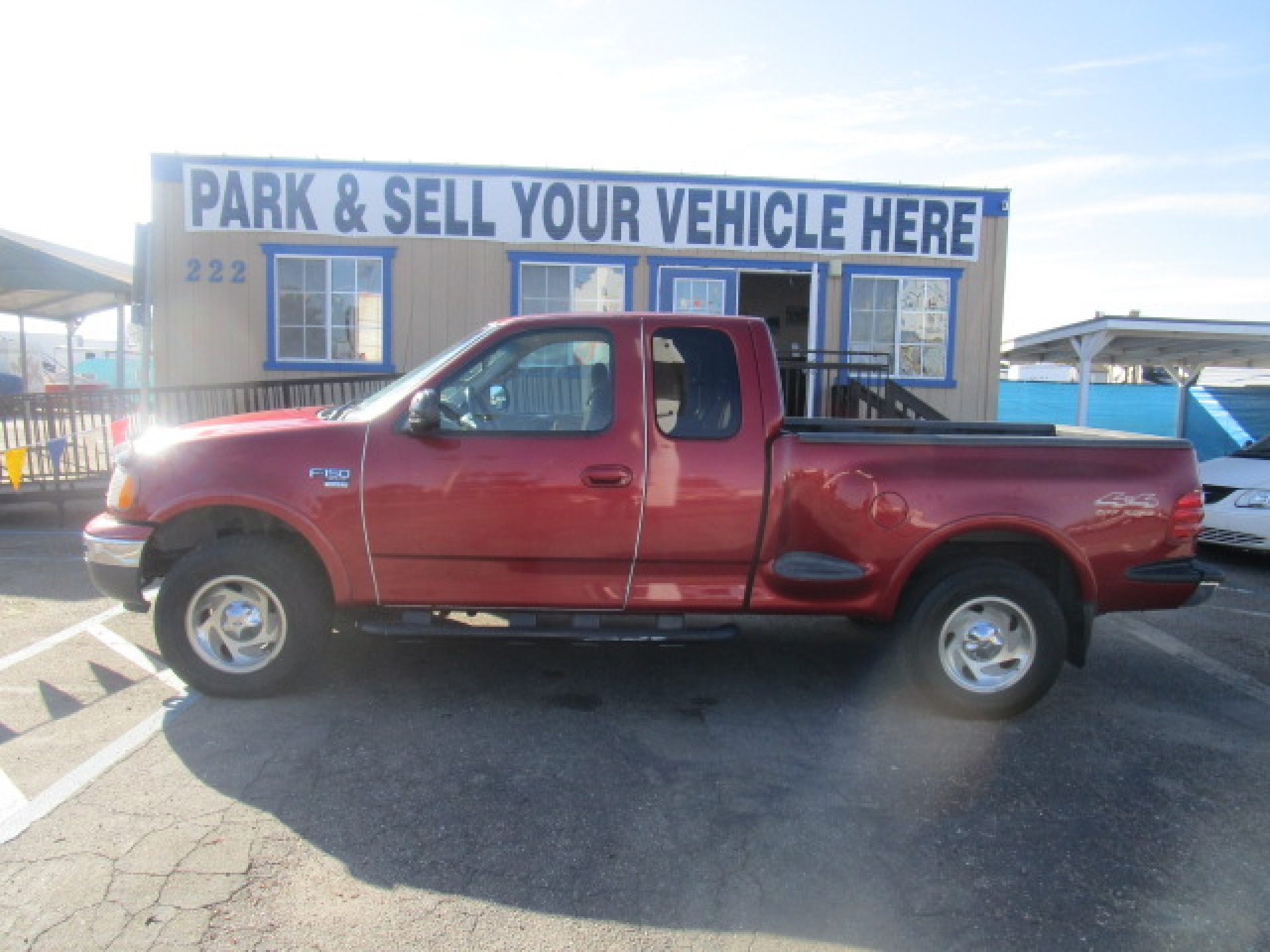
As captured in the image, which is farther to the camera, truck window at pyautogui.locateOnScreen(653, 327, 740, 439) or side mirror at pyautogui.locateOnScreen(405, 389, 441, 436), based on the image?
truck window at pyautogui.locateOnScreen(653, 327, 740, 439)

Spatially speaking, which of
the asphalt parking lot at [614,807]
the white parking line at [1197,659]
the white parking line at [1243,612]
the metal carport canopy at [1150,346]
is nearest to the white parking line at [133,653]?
the asphalt parking lot at [614,807]

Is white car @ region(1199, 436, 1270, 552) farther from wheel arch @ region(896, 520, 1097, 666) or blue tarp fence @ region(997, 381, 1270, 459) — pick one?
blue tarp fence @ region(997, 381, 1270, 459)

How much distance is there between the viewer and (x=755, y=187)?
37.0 ft

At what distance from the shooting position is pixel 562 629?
13.8ft

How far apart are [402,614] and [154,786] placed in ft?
4.11

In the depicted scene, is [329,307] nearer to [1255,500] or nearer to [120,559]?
[120,559]

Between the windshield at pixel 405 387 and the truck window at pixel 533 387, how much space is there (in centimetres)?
11

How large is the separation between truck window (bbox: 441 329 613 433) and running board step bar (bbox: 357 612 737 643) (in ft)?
2.99

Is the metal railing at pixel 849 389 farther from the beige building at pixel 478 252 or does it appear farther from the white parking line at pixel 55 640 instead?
the white parking line at pixel 55 640

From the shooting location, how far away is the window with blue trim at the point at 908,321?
11703 millimetres

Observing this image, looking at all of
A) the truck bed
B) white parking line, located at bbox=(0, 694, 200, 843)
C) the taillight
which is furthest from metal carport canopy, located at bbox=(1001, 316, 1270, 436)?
white parking line, located at bbox=(0, 694, 200, 843)

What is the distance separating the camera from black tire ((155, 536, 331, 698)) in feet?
13.8

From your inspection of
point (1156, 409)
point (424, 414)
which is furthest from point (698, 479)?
point (1156, 409)

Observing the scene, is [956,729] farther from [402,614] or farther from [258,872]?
[258,872]
